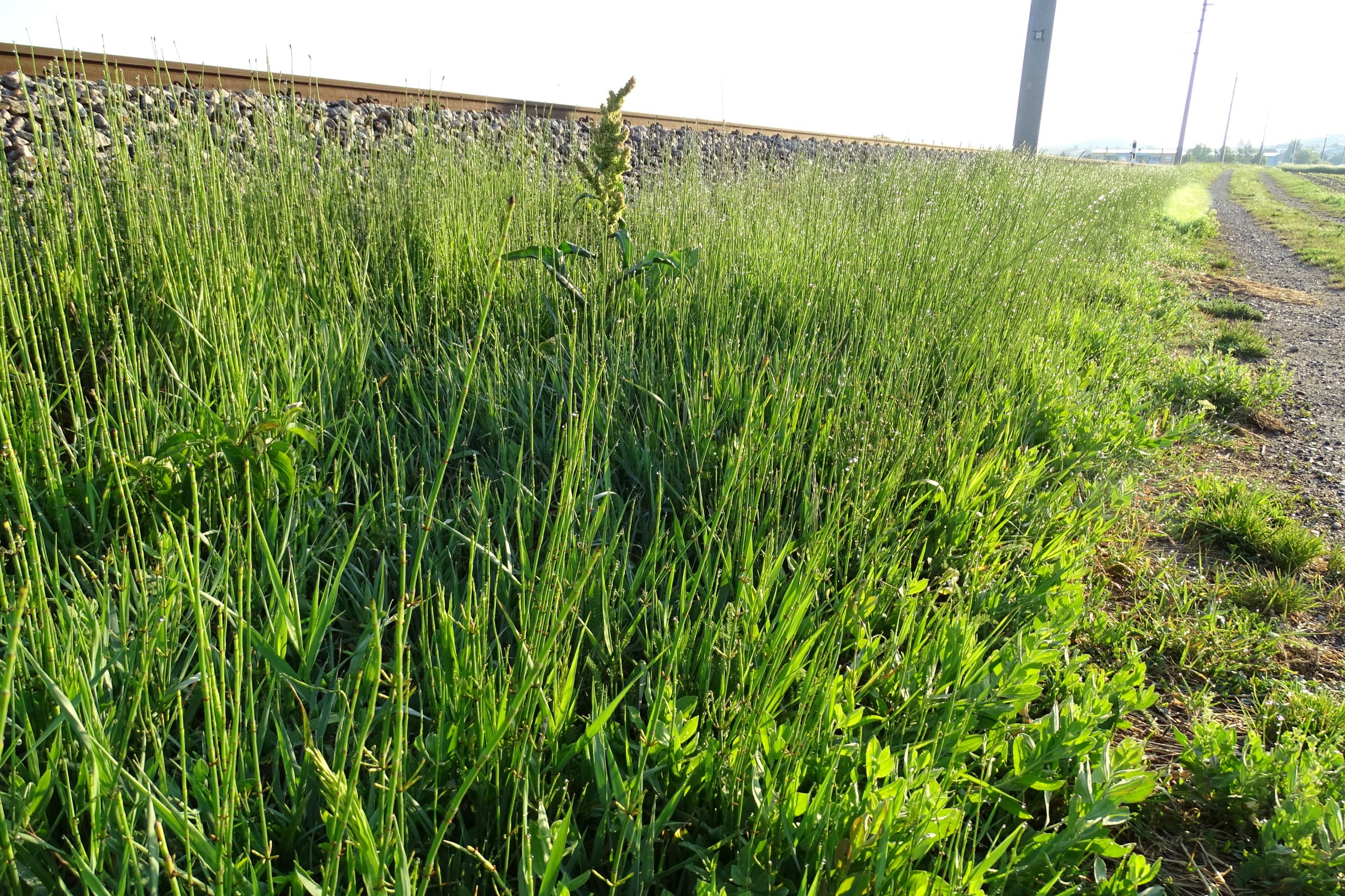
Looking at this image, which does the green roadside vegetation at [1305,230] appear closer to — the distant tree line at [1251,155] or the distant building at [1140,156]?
the distant building at [1140,156]

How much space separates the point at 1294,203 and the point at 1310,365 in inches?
791

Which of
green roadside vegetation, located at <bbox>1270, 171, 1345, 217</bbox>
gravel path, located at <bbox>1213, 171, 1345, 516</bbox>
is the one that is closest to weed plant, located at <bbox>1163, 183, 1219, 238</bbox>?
gravel path, located at <bbox>1213, 171, 1345, 516</bbox>

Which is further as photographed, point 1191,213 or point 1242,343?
point 1191,213

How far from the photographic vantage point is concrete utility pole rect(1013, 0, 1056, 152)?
52.1 ft

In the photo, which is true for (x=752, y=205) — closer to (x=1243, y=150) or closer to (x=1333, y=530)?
(x=1333, y=530)

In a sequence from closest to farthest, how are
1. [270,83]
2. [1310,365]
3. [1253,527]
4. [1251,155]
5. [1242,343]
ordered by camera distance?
[1253,527] < [270,83] < [1310,365] < [1242,343] < [1251,155]

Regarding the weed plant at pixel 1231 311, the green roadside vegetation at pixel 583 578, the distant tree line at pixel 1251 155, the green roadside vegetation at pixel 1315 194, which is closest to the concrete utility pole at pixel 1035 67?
the green roadside vegetation at pixel 1315 194

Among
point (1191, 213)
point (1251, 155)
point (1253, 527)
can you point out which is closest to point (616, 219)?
point (1253, 527)

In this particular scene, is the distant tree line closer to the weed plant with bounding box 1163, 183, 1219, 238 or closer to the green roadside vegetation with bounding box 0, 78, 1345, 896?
the weed plant with bounding box 1163, 183, 1219, 238

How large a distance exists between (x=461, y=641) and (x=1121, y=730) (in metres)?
1.29

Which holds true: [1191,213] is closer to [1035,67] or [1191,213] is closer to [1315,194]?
[1035,67]

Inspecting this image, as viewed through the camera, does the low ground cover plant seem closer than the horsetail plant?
No

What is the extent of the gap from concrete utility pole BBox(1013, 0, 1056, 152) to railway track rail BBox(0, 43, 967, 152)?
12165 millimetres

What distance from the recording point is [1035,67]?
16078 mm
